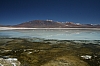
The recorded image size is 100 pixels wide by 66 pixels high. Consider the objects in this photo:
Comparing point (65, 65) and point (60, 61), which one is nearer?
point (65, 65)

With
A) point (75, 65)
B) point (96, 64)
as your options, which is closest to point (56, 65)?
point (75, 65)

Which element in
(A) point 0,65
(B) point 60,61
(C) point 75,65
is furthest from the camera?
(B) point 60,61

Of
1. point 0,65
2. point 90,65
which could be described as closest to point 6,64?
point 0,65

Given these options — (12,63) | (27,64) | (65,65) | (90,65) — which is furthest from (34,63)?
(90,65)

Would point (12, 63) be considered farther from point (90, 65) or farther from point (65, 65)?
point (90, 65)

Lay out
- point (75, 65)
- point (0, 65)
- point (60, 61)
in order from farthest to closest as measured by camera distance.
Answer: point (60, 61)
point (75, 65)
point (0, 65)

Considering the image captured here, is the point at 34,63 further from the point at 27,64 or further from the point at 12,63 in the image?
the point at 12,63

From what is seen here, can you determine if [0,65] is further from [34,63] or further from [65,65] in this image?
[65,65]

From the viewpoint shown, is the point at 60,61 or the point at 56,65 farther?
the point at 60,61
